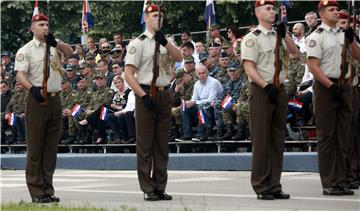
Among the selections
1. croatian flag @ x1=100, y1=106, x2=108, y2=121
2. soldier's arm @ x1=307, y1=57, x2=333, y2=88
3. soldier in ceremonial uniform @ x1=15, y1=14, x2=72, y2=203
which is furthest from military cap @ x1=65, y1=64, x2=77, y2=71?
soldier's arm @ x1=307, y1=57, x2=333, y2=88

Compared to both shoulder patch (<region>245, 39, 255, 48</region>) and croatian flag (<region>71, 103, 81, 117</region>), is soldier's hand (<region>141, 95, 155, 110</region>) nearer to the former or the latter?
shoulder patch (<region>245, 39, 255, 48</region>)

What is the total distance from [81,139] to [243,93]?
217 inches

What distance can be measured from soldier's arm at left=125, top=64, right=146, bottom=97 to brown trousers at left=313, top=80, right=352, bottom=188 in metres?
2.07

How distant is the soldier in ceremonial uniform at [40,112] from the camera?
1234 centimetres

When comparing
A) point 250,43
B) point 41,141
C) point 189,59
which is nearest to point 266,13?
point 250,43

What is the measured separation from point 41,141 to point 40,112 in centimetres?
37

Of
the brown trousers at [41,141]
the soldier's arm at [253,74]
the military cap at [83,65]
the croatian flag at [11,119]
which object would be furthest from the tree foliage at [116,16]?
the soldier's arm at [253,74]

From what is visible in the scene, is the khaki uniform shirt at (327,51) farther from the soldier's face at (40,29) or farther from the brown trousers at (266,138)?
the soldier's face at (40,29)

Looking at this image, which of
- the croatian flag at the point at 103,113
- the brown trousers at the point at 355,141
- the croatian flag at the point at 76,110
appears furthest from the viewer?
the croatian flag at the point at 76,110

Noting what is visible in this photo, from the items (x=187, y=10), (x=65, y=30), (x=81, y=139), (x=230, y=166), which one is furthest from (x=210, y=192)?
(x=65, y=30)

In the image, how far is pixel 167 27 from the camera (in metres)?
30.5

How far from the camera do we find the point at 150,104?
467 inches

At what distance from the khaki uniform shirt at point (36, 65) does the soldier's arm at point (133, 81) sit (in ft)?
3.34

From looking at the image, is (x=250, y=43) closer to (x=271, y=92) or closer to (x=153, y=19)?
(x=271, y=92)
